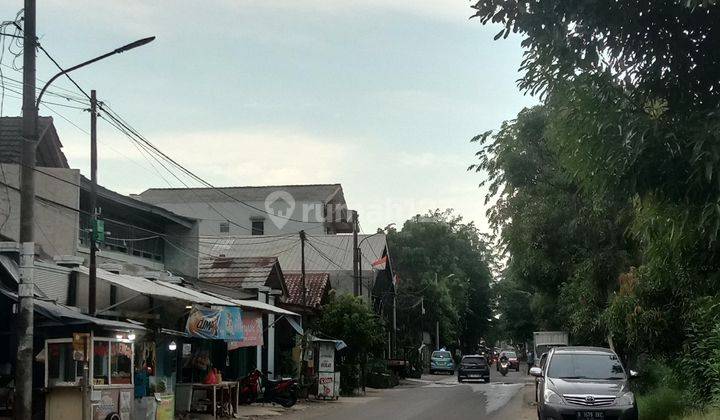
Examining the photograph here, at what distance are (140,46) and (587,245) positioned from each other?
19.0 metres

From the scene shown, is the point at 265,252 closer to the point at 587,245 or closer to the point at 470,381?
the point at 470,381

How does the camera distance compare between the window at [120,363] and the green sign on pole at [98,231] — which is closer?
the window at [120,363]

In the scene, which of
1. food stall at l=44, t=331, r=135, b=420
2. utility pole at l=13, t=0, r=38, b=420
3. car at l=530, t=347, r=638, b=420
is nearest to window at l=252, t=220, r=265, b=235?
food stall at l=44, t=331, r=135, b=420

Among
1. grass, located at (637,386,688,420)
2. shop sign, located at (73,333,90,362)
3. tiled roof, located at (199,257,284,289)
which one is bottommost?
grass, located at (637,386,688,420)

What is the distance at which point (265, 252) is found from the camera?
56.9m

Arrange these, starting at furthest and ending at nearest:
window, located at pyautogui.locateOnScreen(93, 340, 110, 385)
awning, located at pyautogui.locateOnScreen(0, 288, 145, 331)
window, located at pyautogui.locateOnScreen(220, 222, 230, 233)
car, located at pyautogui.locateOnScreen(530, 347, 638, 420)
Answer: window, located at pyautogui.locateOnScreen(220, 222, 230, 233) < window, located at pyautogui.locateOnScreen(93, 340, 110, 385) < awning, located at pyautogui.locateOnScreen(0, 288, 145, 331) < car, located at pyautogui.locateOnScreen(530, 347, 638, 420)

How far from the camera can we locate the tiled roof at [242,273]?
3591 cm

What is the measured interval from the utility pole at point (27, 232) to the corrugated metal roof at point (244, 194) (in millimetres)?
50785

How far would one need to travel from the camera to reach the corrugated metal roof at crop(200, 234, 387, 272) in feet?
183

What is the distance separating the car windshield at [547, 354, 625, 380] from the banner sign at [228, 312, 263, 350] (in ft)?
33.4

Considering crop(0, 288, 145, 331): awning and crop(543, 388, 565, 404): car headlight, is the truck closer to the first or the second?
crop(543, 388, 565, 404): car headlight

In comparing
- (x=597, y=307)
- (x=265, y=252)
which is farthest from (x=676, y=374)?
(x=265, y=252)

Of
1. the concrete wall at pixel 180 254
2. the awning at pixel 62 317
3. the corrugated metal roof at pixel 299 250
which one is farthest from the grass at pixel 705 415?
the corrugated metal roof at pixel 299 250

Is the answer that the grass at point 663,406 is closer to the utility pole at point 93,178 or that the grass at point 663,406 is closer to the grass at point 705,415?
the grass at point 705,415
